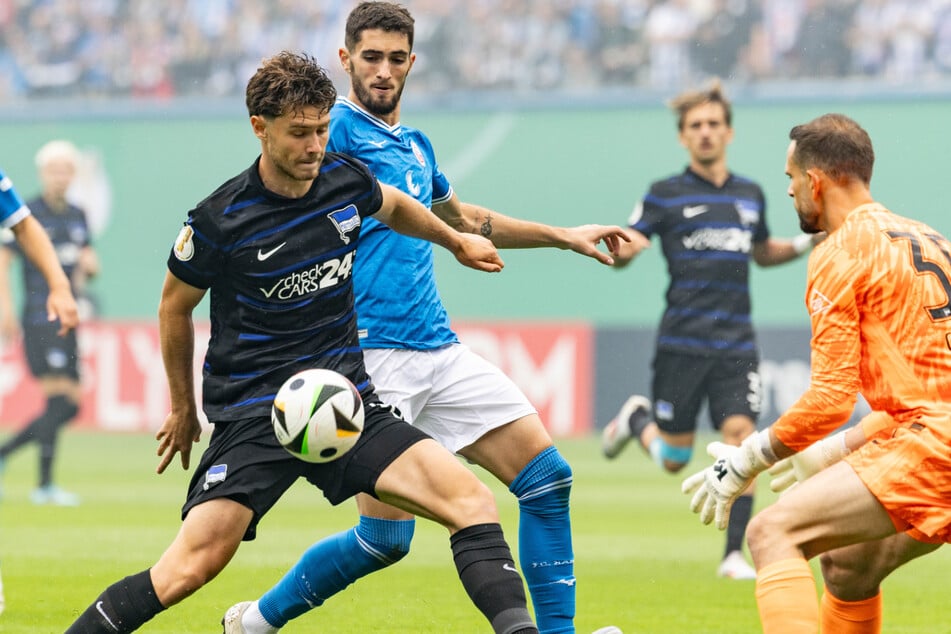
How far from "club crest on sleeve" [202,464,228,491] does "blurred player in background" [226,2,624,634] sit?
3.19 ft

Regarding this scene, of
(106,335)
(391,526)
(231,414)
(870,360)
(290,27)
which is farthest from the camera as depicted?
(290,27)

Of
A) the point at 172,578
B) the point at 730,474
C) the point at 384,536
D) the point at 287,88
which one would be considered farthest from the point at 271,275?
the point at 730,474

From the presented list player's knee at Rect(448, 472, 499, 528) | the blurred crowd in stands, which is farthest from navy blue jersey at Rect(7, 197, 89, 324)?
player's knee at Rect(448, 472, 499, 528)

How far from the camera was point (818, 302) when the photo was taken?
4.54 meters

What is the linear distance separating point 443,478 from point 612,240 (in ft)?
5.36

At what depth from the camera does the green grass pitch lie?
6.74 m

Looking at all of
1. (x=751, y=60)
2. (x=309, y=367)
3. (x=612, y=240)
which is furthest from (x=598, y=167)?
(x=309, y=367)

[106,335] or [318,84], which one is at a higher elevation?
[318,84]

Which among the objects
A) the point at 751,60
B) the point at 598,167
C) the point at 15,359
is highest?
the point at 751,60

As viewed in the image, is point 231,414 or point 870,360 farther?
point 231,414

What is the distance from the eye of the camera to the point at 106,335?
58.9 ft

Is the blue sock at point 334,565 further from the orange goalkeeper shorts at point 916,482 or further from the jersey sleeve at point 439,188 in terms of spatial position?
the orange goalkeeper shorts at point 916,482

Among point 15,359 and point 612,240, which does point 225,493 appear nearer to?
point 612,240

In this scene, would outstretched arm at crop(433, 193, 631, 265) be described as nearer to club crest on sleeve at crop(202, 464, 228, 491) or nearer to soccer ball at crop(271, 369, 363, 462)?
soccer ball at crop(271, 369, 363, 462)
